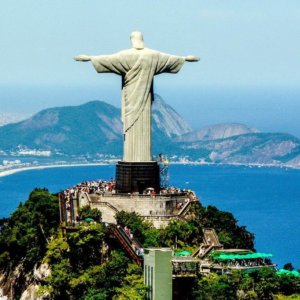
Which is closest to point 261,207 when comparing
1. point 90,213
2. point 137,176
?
point 137,176

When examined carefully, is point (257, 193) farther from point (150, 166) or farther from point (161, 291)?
point (161, 291)

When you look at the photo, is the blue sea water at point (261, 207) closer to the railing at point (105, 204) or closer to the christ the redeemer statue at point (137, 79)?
the christ the redeemer statue at point (137, 79)

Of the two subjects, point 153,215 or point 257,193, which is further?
point 257,193

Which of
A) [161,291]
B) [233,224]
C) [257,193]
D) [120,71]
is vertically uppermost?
[257,193]

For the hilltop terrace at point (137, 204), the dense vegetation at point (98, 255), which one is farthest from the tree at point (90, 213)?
the hilltop terrace at point (137, 204)

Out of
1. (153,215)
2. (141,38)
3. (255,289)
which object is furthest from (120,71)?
(255,289)

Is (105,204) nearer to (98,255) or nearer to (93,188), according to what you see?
(93,188)
